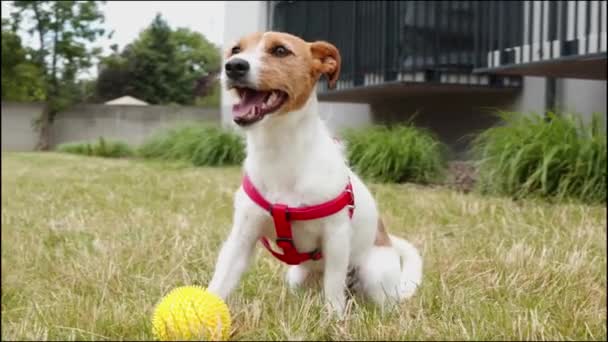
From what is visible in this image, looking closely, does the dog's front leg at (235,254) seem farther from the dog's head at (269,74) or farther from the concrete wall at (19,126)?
the concrete wall at (19,126)

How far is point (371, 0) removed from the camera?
26.2 ft

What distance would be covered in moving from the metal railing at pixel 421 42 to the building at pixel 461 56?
1 centimetres

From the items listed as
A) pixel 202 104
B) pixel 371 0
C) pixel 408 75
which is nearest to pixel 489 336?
pixel 408 75

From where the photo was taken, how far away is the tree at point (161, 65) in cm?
577

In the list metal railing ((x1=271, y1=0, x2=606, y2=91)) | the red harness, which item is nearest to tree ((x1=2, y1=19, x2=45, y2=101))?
metal railing ((x1=271, y1=0, x2=606, y2=91))

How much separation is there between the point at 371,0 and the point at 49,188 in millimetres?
4178

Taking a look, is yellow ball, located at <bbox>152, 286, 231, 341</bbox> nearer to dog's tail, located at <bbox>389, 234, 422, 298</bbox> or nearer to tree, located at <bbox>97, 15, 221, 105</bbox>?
dog's tail, located at <bbox>389, 234, 422, 298</bbox>

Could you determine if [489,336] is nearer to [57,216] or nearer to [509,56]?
[57,216]

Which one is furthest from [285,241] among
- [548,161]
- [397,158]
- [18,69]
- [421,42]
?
[18,69]

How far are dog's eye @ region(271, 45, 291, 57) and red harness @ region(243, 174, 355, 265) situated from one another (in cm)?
38

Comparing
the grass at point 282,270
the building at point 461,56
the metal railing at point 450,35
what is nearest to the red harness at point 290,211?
the grass at point 282,270

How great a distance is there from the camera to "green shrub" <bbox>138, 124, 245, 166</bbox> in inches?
388

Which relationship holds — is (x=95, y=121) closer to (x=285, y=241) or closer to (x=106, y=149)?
(x=106, y=149)

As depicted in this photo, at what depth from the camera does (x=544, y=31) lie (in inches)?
239
